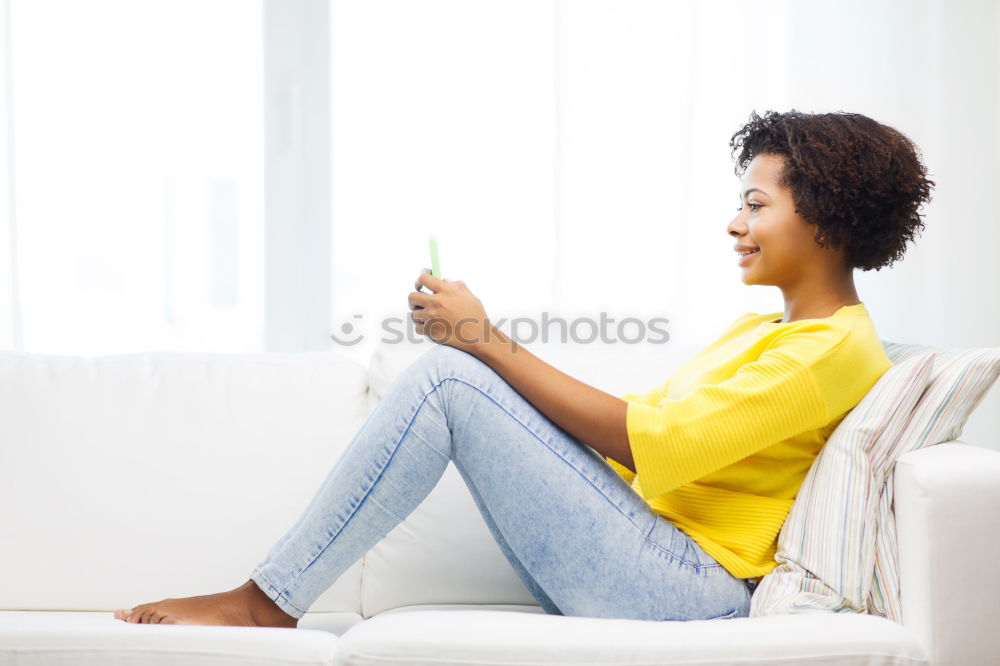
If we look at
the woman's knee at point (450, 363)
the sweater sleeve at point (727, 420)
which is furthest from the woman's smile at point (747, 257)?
the woman's knee at point (450, 363)

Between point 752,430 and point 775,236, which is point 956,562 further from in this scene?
point 775,236

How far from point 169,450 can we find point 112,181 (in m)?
1.10

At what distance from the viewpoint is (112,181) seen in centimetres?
245

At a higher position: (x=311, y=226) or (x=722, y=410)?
(x=311, y=226)

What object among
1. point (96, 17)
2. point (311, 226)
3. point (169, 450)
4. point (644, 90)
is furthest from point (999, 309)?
point (96, 17)

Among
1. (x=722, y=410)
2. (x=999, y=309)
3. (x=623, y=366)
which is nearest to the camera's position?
(x=722, y=410)

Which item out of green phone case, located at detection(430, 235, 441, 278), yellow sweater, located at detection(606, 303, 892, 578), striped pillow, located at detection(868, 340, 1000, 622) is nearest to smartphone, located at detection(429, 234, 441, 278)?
green phone case, located at detection(430, 235, 441, 278)

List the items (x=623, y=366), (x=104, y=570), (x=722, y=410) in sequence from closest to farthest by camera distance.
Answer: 1. (x=722, y=410)
2. (x=104, y=570)
3. (x=623, y=366)

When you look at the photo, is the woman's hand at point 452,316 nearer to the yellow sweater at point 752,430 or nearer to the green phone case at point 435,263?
the green phone case at point 435,263

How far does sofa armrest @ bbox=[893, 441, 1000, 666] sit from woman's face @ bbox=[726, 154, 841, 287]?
0.40 m

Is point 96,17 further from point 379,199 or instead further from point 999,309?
point 999,309

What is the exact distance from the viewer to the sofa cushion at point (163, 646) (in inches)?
45.4

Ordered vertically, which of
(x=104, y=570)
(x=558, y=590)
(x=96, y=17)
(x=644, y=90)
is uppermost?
(x=96, y=17)

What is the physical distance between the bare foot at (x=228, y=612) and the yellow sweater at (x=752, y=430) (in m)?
0.57
